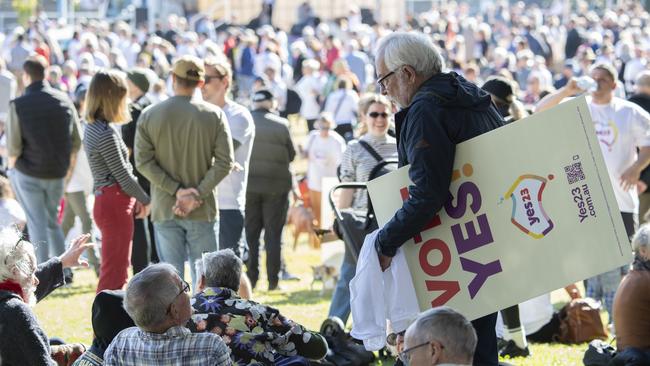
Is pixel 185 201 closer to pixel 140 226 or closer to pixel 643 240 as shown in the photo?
pixel 140 226

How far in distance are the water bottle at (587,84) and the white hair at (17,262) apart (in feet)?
16.6

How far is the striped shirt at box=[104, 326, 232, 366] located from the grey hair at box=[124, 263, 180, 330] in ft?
0.20

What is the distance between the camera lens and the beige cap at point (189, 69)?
7.60 metres

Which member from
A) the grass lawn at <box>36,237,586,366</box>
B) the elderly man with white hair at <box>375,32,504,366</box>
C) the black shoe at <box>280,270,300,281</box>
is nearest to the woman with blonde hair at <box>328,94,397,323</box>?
the grass lawn at <box>36,237,586,366</box>

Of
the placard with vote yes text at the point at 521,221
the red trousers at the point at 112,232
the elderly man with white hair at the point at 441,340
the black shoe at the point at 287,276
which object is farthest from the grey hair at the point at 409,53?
the black shoe at the point at 287,276

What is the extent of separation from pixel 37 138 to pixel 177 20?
87.8 feet

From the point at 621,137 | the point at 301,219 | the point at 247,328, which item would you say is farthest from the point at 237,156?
the point at 301,219

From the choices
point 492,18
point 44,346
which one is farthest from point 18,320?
point 492,18

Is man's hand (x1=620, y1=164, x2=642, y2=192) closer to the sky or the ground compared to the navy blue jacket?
closer to the ground

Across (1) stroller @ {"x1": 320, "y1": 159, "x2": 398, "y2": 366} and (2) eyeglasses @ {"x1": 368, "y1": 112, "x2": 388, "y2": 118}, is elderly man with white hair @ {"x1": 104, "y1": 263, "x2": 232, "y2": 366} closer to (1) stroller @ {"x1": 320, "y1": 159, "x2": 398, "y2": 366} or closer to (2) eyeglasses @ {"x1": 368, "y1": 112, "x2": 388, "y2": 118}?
(1) stroller @ {"x1": 320, "y1": 159, "x2": 398, "y2": 366}

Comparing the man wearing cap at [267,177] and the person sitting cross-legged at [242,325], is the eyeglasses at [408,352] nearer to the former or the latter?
the person sitting cross-legged at [242,325]

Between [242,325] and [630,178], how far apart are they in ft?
15.5

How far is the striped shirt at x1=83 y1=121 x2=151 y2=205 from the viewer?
7633 millimetres

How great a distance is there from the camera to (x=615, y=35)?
3306 centimetres
